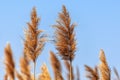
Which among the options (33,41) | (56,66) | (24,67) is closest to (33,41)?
(33,41)

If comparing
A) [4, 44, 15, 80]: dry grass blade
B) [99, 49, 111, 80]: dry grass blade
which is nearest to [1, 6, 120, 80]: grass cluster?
[4, 44, 15, 80]: dry grass blade

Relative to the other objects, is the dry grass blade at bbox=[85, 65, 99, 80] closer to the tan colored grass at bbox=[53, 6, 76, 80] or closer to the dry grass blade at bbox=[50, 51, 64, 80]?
the dry grass blade at bbox=[50, 51, 64, 80]

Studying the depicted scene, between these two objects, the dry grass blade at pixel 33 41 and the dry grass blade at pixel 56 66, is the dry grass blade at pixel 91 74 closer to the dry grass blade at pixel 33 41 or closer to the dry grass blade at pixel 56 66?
the dry grass blade at pixel 56 66

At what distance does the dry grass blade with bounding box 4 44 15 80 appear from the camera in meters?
10.5

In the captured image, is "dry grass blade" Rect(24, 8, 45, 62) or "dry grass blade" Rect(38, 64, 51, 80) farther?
"dry grass blade" Rect(38, 64, 51, 80)

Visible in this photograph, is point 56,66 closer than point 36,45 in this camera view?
No

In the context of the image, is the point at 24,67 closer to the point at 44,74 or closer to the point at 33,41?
the point at 33,41

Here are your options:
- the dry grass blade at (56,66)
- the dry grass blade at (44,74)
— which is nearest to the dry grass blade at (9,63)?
the dry grass blade at (56,66)

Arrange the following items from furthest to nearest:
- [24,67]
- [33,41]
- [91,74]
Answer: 1. [91,74]
2. [24,67]
3. [33,41]

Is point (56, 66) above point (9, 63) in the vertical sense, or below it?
above

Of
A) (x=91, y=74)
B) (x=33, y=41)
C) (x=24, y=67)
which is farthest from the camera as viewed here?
(x=91, y=74)

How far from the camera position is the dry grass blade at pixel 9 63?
10.5 m

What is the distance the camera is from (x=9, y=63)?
34.7 feet

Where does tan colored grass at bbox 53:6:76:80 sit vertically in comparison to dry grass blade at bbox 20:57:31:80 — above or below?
above
